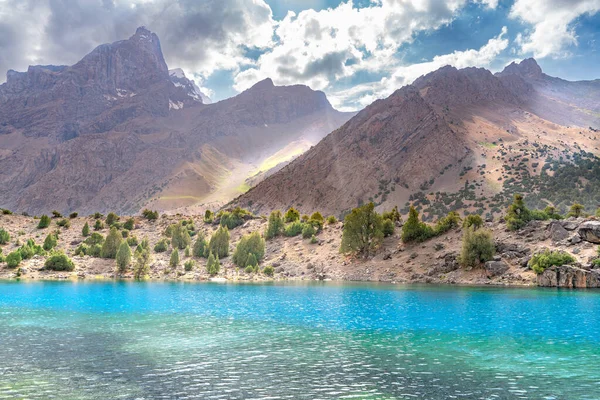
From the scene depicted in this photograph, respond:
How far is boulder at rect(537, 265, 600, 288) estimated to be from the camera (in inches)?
2640

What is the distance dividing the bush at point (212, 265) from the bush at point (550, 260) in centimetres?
5748

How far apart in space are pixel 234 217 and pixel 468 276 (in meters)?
64.5

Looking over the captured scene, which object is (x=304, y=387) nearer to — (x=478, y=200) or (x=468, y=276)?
(x=468, y=276)

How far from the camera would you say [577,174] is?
156 m

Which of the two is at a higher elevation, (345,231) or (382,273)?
(345,231)

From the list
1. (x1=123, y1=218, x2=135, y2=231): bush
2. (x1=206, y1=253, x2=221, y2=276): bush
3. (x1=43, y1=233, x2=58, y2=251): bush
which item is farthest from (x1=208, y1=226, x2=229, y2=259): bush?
(x1=43, y1=233, x2=58, y2=251): bush

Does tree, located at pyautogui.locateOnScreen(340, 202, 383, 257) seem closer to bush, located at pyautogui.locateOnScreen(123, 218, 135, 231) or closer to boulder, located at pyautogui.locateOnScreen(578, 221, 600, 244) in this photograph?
boulder, located at pyautogui.locateOnScreen(578, 221, 600, 244)

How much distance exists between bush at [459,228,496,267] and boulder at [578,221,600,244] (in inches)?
547

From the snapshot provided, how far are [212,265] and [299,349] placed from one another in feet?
223

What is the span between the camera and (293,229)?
112 metres

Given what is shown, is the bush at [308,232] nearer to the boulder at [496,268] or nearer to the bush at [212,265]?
the bush at [212,265]

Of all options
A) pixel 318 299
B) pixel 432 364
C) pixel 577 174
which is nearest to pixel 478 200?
pixel 577 174

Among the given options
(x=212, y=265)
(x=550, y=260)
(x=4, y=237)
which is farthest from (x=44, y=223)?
(x=550, y=260)

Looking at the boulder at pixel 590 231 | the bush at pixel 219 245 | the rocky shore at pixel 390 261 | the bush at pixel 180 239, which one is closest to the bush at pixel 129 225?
the rocky shore at pixel 390 261
